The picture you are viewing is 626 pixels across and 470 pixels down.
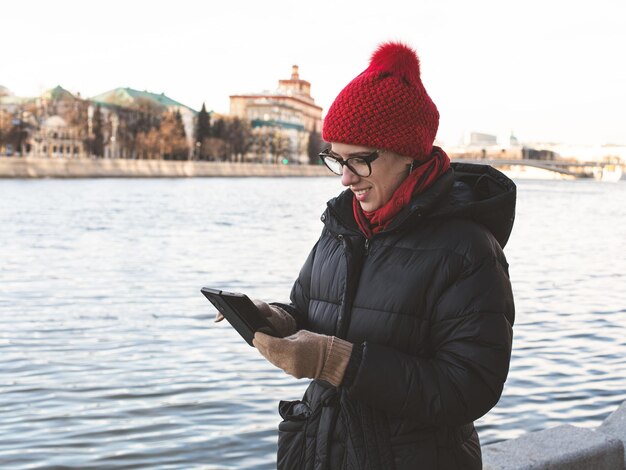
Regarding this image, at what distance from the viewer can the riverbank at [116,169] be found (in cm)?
4678

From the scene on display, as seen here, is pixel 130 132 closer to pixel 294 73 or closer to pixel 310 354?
pixel 310 354

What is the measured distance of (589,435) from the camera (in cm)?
274

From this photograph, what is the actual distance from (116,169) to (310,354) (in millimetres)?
53932

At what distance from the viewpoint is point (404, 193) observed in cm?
151

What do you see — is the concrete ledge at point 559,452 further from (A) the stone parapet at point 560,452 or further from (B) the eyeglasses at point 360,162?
(B) the eyeglasses at point 360,162

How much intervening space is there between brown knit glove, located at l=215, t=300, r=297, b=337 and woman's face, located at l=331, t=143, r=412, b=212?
10.2 inches

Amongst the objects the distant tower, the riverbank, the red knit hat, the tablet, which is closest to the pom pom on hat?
the red knit hat

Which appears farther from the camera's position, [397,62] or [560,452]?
[560,452]

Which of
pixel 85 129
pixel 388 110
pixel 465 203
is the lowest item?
pixel 465 203

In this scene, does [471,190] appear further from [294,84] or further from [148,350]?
[294,84]

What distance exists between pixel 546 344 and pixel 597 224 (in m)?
17.5

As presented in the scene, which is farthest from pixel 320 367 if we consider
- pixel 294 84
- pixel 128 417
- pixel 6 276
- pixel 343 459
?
pixel 294 84

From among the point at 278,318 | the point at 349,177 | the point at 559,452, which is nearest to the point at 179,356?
the point at 559,452

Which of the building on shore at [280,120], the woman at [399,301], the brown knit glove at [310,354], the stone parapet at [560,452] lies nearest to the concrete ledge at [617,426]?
the stone parapet at [560,452]
